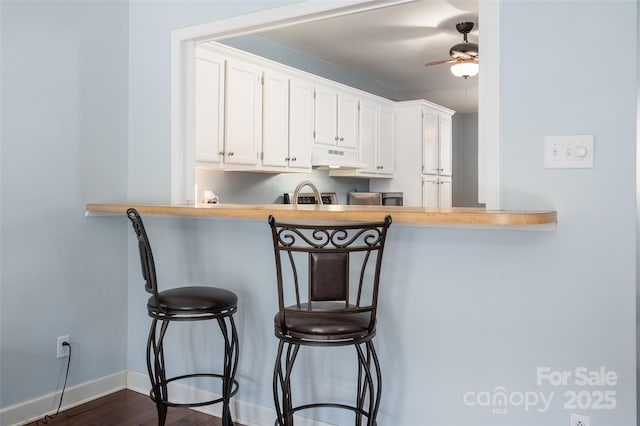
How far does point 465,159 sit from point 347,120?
14.3 feet

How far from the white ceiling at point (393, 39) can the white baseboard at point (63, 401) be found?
8.69ft

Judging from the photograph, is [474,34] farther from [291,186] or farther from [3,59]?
[3,59]

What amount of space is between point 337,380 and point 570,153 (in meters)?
1.36

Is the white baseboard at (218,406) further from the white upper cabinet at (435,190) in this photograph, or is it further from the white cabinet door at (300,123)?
the white upper cabinet at (435,190)

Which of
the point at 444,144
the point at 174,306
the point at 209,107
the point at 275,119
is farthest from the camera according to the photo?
the point at 444,144

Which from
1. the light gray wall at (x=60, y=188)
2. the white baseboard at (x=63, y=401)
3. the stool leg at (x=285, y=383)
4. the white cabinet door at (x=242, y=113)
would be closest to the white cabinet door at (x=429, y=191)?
the white cabinet door at (x=242, y=113)

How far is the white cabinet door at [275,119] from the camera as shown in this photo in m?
3.98

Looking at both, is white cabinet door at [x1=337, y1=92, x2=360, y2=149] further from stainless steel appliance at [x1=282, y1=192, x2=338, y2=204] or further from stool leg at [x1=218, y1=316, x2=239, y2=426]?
stool leg at [x1=218, y1=316, x2=239, y2=426]

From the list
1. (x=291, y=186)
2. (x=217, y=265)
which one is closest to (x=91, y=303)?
(x=217, y=265)

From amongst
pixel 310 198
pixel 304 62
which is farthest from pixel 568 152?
pixel 304 62

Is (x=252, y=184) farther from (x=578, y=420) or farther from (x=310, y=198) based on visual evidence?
(x=578, y=420)

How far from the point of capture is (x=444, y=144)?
6.69 metres

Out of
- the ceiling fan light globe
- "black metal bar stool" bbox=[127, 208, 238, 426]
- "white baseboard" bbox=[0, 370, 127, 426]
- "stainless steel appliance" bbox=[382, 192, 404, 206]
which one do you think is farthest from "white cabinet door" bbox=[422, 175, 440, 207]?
"black metal bar stool" bbox=[127, 208, 238, 426]

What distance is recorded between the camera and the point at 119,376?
118 inches
